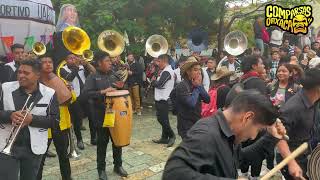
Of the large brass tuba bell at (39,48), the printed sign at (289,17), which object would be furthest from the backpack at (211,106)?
the printed sign at (289,17)

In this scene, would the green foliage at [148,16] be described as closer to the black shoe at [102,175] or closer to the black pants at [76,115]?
the black pants at [76,115]

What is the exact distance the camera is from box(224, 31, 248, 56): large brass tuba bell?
12.5m

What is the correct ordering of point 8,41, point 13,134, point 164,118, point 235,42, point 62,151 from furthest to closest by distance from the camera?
point 235,42 < point 164,118 < point 8,41 < point 62,151 < point 13,134

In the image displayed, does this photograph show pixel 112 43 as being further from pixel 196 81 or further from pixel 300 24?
pixel 300 24

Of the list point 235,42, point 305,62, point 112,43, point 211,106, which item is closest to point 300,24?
point 235,42

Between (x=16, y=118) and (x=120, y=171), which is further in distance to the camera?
(x=120, y=171)

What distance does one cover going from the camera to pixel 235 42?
1270 centimetres

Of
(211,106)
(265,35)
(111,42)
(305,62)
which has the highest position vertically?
(265,35)

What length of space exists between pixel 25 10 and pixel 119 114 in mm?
3317

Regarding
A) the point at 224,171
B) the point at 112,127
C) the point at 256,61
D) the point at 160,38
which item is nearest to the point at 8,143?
the point at 112,127

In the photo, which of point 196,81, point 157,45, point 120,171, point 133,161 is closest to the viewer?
point 196,81

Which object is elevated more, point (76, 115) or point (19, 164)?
point (76, 115)

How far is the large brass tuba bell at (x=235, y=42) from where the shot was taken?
12498 mm

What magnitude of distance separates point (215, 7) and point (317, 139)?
896 centimetres
